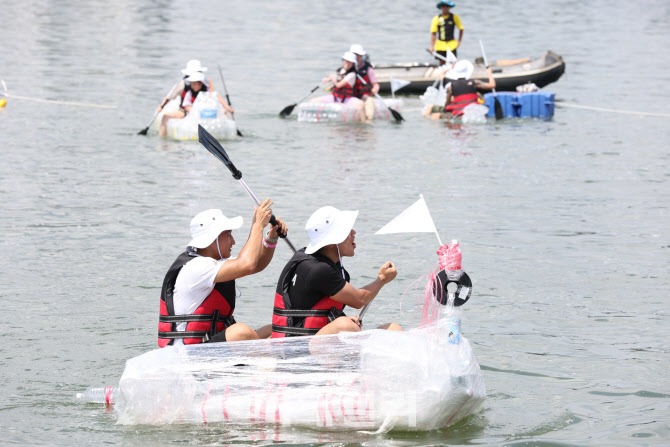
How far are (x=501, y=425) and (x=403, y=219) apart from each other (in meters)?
1.55

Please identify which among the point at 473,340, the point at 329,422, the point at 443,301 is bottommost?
the point at 473,340

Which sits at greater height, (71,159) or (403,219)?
(403,219)

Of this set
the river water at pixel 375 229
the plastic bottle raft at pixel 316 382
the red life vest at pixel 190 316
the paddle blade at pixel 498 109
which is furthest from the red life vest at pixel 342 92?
the plastic bottle raft at pixel 316 382

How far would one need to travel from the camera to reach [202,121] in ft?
61.0

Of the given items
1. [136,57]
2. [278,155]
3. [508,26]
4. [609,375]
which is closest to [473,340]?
[609,375]

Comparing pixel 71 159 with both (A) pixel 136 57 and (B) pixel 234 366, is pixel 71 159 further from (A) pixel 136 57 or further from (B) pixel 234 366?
(A) pixel 136 57

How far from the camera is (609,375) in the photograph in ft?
26.5

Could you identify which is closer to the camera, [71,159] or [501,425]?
[501,425]

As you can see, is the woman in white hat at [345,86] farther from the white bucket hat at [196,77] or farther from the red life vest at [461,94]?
the white bucket hat at [196,77]

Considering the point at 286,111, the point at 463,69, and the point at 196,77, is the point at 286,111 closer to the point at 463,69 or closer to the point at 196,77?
the point at 463,69

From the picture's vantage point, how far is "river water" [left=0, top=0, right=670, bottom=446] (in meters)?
7.45

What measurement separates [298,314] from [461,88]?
48.4 feet

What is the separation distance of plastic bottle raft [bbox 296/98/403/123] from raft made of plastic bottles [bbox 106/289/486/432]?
48.7ft

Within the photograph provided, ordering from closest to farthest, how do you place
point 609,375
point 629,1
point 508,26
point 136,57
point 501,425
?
point 501,425
point 609,375
point 136,57
point 508,26
point 629,1
